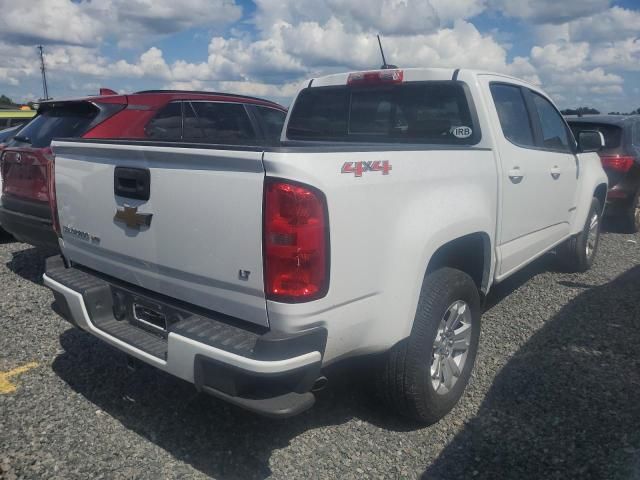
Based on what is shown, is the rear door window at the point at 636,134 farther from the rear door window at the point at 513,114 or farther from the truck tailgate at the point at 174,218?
the truck tailgate at the point at 174,218

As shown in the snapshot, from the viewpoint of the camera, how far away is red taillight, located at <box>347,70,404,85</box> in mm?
3799

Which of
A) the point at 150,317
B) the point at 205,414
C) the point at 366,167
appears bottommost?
the point at 205,414

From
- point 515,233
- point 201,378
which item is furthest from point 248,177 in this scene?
point 515,233

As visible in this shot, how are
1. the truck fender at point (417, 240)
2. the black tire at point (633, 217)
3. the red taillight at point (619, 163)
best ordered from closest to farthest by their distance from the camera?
the truck fender at point (417, 240) < the red taillight at point (619, 163) < the black tire at point (633, 217)

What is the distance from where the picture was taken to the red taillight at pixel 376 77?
150 inches

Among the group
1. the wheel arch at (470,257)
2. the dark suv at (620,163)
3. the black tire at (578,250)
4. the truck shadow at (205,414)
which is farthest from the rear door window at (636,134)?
the truck shadow at (205,414)

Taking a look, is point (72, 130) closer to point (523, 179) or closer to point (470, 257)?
point (470, 257)

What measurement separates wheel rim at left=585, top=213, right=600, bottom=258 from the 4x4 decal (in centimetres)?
437

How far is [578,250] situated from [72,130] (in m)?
5.04

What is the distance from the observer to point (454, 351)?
127 inches

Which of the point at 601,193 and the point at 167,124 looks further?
the point at 601,193

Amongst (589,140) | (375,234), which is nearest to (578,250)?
(589,140)

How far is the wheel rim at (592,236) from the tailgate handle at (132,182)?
5.03 meters

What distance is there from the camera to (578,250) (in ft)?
18.7
